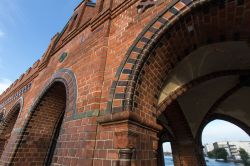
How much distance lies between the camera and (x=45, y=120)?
14.5 feet

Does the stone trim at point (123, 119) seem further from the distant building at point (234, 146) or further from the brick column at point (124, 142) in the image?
the distant building at point (234, 146)

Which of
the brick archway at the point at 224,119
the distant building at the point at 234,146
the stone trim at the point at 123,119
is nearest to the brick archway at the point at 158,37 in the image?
the stone trim at the point at 123,119

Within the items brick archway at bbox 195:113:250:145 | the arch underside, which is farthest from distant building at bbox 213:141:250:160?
→ the arch underside

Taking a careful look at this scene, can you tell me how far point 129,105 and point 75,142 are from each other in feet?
3.14

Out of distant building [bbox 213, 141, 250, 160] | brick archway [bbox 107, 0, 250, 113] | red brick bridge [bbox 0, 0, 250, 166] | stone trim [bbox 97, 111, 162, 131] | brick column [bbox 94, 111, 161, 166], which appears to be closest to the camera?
brick column [bbox 94, 111, 161, 166]

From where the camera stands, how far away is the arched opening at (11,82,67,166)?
3842 mm

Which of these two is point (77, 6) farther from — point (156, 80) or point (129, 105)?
point (129, 105)

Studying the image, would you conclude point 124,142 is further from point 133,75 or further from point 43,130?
point 43,130

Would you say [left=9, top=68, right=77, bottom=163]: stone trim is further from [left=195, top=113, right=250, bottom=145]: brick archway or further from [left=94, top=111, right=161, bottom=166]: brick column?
[left=195, top=113, right=250, bottom=145]: brick archway

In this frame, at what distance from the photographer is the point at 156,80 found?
A: 2418mm

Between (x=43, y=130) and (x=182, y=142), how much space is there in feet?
15.6

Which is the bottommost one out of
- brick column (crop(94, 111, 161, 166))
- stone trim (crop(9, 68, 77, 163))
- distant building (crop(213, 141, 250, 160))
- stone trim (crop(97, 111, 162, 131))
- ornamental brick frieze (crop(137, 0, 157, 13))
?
brick column (crop(94, 111, 161, 166))

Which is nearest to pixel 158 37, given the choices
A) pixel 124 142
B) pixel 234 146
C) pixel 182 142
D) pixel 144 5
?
pixel 144 5

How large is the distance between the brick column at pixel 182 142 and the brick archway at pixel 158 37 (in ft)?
10.7
